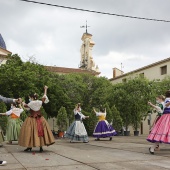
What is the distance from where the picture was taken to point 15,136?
13859mm

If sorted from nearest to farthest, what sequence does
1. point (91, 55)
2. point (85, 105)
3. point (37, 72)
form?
1. point (37, 72)
2. point (85, 105)
3. point (91, 55)

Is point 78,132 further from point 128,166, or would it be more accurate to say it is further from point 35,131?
point 128,166

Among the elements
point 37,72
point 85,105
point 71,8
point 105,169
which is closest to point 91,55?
point 85,105

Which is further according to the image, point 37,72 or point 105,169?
point 37,72

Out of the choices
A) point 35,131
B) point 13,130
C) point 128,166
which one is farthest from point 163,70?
point 128,166

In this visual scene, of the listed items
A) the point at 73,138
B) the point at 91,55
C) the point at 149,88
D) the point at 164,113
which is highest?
the point at 91,55

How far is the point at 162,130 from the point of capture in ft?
28.4

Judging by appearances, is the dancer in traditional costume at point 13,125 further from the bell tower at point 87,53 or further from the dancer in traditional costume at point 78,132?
the bell tower at point 87,53

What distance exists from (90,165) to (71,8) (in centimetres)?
570

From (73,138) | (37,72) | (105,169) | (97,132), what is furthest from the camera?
(37,72)

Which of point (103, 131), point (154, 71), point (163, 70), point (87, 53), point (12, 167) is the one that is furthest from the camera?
point (87, 53)

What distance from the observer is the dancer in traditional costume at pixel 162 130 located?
851cm

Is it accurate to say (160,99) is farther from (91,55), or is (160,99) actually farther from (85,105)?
(91,55)

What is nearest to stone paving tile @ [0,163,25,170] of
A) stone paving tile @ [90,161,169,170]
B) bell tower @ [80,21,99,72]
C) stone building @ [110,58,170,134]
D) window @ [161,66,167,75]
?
stone paving tile @ [90,161,169,170]
